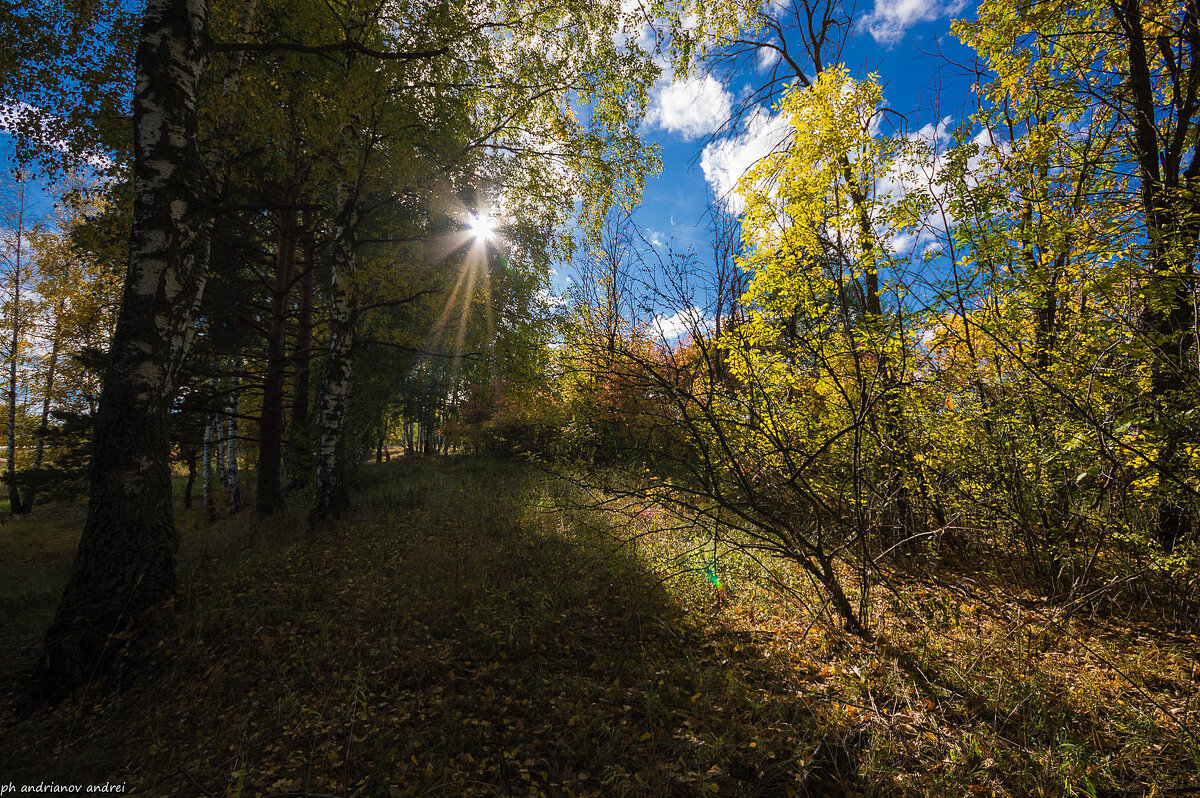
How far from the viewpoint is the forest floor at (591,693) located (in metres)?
2.60

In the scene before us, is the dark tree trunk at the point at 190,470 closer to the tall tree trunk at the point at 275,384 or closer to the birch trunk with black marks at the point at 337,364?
the tall tree trunk at the point at 275,384

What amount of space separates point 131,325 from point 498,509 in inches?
218

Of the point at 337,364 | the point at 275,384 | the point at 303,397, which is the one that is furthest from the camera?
the point at 303,397

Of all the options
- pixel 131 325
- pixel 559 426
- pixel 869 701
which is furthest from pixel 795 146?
pixel 559 426

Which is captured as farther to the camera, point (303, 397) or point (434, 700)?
point (303, 397)

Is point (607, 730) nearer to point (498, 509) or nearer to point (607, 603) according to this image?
point (607, 603)

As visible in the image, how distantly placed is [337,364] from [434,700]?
5.42 metres

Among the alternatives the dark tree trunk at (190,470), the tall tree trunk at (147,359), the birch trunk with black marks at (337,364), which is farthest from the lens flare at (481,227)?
the dark tree trunk at (190,470)

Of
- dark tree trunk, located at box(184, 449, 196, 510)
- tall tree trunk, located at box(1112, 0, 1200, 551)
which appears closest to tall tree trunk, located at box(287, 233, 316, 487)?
dark tree trunk, located at box(184, 449, 196, 510)

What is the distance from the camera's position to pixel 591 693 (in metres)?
3.42

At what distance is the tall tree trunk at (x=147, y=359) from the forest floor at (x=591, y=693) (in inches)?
17.2

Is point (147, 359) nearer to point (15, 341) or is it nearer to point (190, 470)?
point (190, 470)

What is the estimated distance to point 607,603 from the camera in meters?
4.84

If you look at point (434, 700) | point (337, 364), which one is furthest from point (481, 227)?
point (434, 700)
